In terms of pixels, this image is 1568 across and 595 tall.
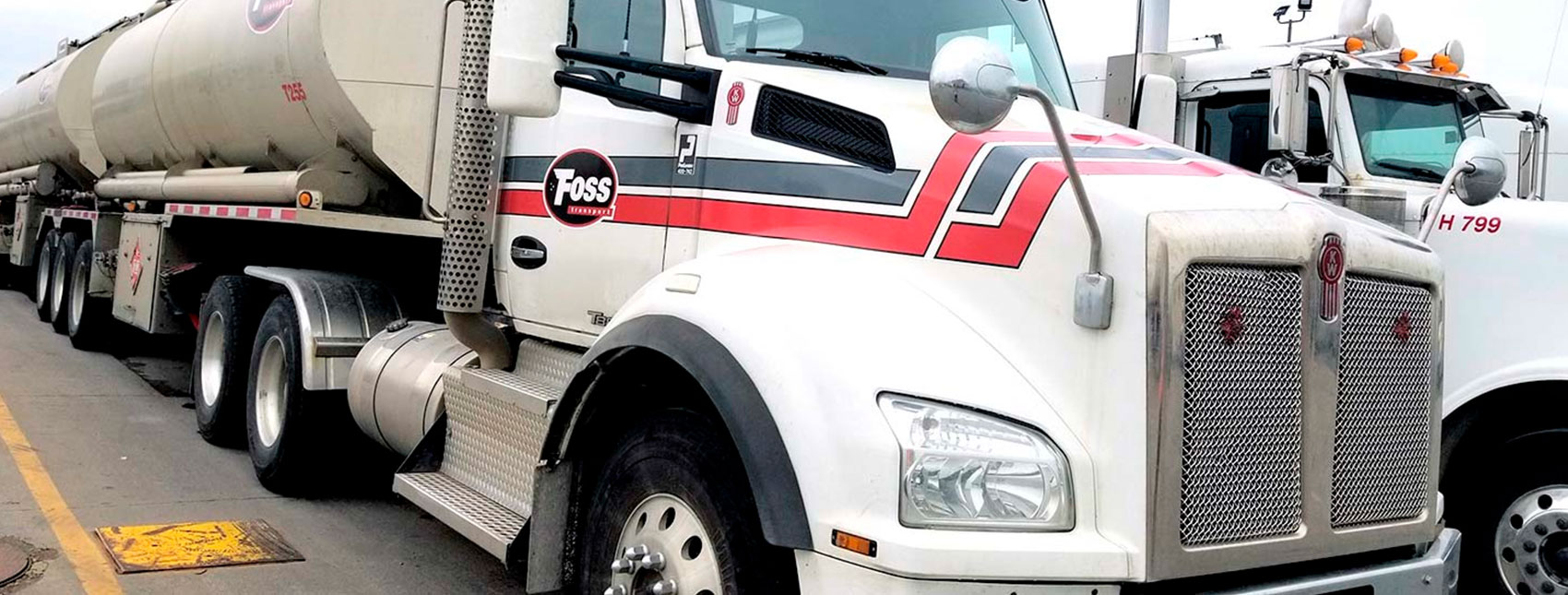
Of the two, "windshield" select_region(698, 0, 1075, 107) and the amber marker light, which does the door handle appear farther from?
the amber marker light

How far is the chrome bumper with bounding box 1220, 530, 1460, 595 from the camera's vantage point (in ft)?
9.97

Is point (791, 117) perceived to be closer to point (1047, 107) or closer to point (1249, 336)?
point (1047, 107)

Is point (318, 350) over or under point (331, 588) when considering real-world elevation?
over

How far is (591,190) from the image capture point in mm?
4629

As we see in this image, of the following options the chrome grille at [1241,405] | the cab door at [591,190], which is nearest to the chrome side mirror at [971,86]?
the chrome grille at [1241,405]

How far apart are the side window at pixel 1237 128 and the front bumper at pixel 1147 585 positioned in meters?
3.65

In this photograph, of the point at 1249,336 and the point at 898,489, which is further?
the point at 1249,336

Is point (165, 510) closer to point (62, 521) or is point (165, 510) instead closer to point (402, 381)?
point (62, 521)

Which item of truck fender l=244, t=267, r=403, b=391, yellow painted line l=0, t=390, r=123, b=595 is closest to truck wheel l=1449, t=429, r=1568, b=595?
truck fender l=244, t=267, r=403, b=391

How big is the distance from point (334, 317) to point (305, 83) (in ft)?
3.81

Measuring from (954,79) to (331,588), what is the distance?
3.54 metres

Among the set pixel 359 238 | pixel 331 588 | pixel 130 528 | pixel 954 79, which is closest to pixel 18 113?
pixel 359 238

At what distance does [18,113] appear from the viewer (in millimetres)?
15320

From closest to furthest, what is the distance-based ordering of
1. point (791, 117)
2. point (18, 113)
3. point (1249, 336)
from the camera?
point (1249, 336) → point (791, 117) → point (18, 113)
